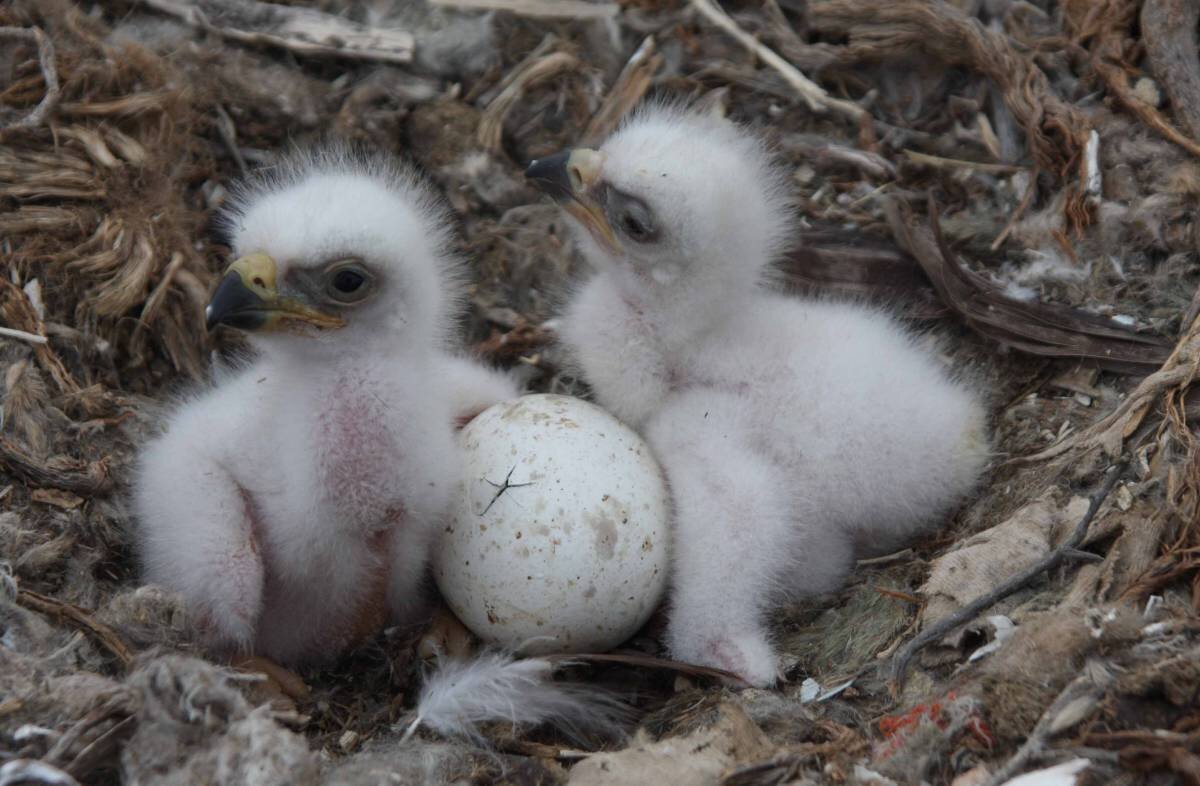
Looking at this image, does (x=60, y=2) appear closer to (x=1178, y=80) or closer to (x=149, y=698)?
(x=149, y=698)

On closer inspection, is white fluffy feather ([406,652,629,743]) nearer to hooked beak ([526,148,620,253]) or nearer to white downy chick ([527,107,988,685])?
white downy chick ([527,107,988,685])

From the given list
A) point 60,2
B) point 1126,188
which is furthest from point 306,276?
point 1126,188

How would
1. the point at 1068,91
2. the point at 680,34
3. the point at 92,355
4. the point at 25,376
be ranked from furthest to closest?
1. the point at 680,34
2. the point at 1068,91
3. the point at 92,355
4. the point at 25,376

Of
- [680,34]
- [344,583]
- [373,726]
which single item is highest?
[680,34]

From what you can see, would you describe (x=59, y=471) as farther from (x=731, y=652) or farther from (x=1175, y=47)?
(x=1175, y=47)

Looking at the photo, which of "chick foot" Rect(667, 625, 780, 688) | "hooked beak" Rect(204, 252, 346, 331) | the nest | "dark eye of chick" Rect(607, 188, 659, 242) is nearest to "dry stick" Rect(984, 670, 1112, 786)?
the nest

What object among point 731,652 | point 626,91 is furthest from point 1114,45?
point 731,652
